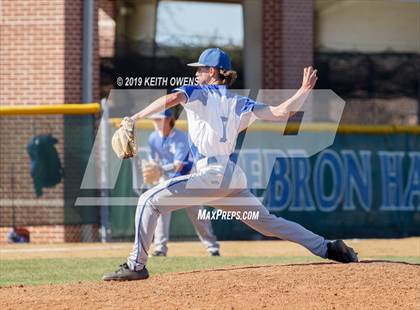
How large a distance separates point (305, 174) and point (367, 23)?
1092 centimetres

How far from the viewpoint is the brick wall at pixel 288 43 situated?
19656mm

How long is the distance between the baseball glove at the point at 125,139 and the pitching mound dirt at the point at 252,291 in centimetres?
117

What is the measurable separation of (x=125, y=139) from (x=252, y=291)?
68.2 inches

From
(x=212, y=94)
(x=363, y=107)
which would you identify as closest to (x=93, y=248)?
(x=212, y=94)

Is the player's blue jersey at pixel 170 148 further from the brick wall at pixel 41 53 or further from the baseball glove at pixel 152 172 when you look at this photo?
the brick wall at pixel 41 53

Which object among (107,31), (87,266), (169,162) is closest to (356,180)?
(169,162)

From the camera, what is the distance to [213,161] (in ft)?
28.9

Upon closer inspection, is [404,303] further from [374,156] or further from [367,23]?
[367,23]

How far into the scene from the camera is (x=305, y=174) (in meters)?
17.4

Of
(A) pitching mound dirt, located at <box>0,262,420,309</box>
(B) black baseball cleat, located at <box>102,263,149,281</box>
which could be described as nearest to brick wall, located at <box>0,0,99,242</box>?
(B) black baseball cleat, located at <box>102,263,149,281</box>

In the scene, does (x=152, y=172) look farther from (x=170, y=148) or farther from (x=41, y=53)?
(x=41, y=53)

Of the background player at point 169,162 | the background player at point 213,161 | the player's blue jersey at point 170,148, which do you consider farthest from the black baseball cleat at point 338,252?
the player's blue jersey at point 170,148

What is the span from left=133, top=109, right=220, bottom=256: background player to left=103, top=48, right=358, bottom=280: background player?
4.08 m

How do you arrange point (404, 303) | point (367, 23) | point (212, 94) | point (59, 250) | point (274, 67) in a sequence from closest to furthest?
point (404, 303) < point (212, 94) < point (59, 250) < point (274, 67) < point (367, 23)
